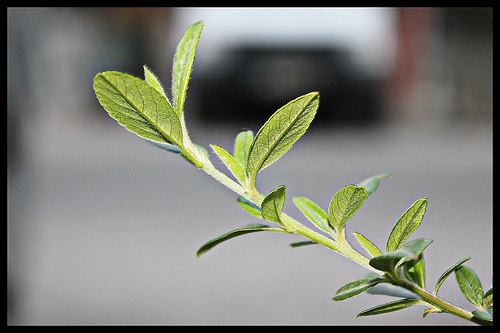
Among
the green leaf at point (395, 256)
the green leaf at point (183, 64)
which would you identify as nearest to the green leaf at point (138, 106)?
the green leaf at point (183, 64)

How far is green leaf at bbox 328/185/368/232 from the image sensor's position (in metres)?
0.29

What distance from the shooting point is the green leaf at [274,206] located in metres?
0.28

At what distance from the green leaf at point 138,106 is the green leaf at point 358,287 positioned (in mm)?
119

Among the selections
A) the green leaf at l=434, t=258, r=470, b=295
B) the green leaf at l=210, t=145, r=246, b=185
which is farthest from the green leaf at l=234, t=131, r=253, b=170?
the green leaf at l=434, t=258, r=470, b=295

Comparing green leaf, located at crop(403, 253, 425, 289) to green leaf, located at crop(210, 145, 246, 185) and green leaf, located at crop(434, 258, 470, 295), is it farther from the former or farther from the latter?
green leaf, located at crop(210, 145, 246, 185)

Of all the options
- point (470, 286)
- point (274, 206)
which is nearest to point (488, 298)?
point (470, 286)

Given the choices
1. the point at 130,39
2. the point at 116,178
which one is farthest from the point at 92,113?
the point at 116,178

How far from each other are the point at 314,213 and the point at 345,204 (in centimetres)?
6

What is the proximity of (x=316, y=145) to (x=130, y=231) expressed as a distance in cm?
289

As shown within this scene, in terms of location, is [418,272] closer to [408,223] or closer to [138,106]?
[408,223]

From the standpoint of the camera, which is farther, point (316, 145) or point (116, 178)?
point (316, 145)

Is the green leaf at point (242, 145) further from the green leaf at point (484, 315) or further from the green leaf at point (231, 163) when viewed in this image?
the green leaf at point (484, 315)
